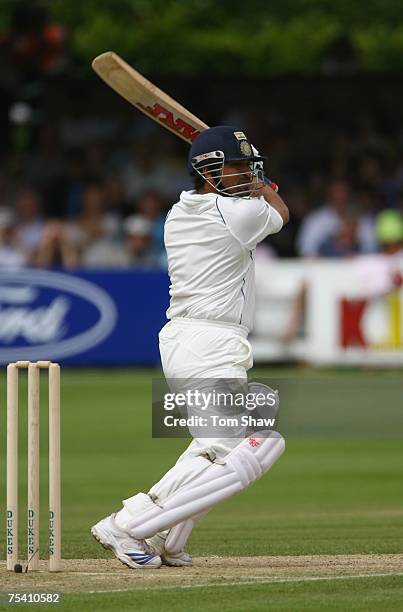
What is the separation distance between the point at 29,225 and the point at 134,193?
1671 mm

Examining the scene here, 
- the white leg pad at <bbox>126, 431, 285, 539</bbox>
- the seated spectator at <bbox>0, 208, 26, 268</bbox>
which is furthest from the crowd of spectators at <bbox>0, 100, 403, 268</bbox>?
the white leg pad at <bbox>126, 431, 285, 539</bbox>

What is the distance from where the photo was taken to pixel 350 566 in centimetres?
564

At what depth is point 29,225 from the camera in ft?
51.8

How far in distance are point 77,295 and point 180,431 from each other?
8.09 m

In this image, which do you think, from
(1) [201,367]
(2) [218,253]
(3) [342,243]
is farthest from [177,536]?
(3) [342,243]

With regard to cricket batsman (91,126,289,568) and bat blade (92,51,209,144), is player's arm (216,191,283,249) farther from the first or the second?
bat blade (92,51,209,144)

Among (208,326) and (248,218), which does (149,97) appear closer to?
(248,218)

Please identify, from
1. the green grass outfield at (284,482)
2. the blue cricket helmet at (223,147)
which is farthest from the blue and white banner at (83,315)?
the blue cricket helmet at (223,147)

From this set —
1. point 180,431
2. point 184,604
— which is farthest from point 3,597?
point 180,431

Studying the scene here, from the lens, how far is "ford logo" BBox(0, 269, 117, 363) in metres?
14.5

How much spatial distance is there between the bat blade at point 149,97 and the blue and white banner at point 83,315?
837 centimetres

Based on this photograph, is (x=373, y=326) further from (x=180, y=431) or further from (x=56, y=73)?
(x=180, y=431)

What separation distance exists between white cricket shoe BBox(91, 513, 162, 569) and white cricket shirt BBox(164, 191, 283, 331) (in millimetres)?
842

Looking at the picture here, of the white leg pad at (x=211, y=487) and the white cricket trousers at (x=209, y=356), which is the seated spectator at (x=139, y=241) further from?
the white leg pad at (x=211, y=487)
